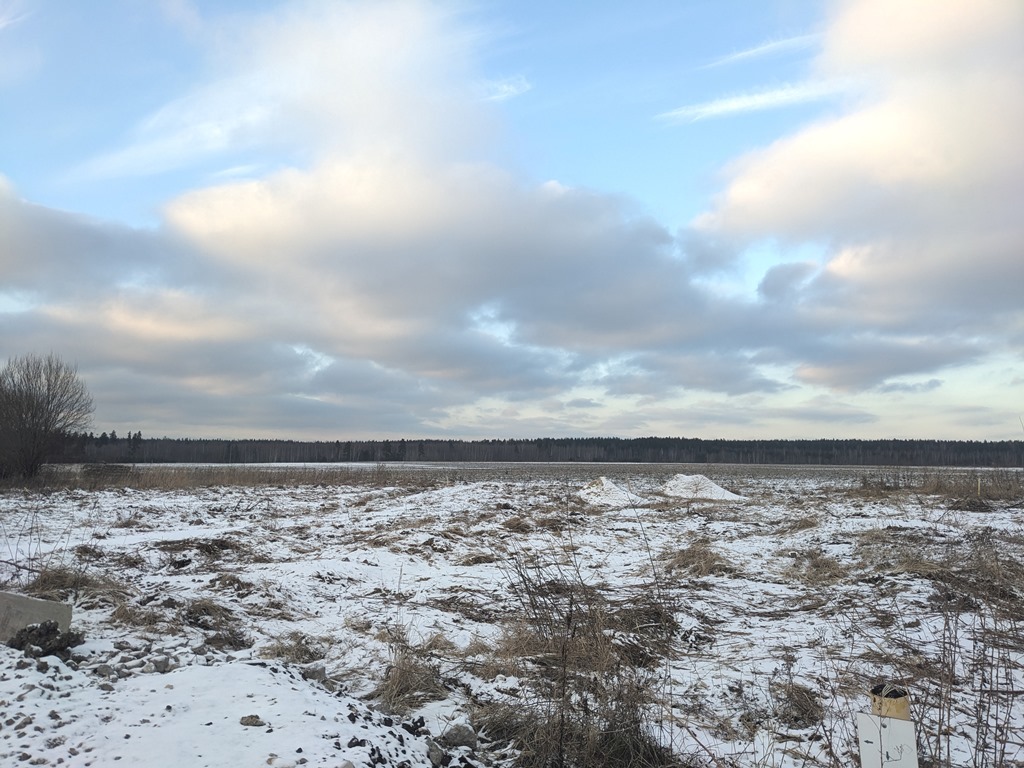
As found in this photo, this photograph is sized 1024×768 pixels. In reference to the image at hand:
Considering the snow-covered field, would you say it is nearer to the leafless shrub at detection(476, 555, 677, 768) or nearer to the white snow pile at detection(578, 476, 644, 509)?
the leafless shrub at detection(476, 555, 677, 768)

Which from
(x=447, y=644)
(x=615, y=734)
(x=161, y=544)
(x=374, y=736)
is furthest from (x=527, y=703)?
Answer: (x=161, y=544)

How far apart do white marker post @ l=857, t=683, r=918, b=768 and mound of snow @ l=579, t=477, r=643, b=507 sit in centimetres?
1766

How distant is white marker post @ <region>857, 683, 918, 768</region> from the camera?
2457mm

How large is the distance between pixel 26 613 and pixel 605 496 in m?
18.5

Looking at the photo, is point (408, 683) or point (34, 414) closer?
point (408, 683)

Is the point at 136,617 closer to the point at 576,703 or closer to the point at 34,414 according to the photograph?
the point at 576,703

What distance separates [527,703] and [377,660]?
169cm

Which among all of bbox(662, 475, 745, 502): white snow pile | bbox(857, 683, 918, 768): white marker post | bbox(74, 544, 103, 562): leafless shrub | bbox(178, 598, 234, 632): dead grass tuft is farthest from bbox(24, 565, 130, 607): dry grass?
bbox(662, 475, 745, 502): white snow pile

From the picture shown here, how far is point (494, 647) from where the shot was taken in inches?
228

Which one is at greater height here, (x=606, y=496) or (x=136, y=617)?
(x=136, y=617)

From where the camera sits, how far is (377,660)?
5441mm

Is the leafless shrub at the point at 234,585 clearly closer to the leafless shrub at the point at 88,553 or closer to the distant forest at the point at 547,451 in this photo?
the leafless shrub at the point at 88,553

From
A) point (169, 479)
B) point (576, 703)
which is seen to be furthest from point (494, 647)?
point (169, 479)

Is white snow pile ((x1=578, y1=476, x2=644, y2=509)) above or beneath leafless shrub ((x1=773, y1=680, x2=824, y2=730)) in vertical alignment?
beneath
